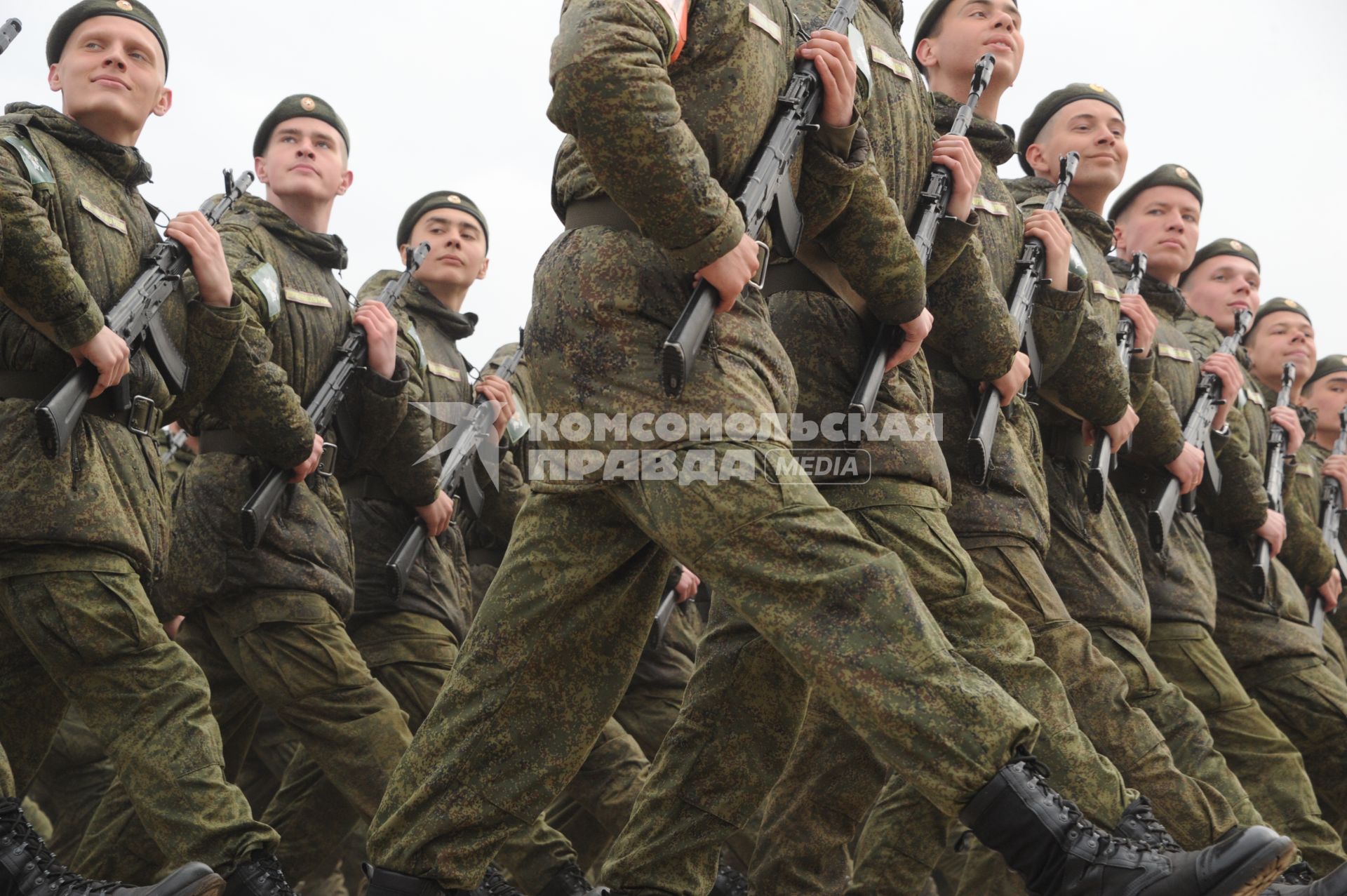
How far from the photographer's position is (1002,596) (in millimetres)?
4617

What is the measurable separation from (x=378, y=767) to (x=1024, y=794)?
9.26 feet

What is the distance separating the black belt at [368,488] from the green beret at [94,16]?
1.83m

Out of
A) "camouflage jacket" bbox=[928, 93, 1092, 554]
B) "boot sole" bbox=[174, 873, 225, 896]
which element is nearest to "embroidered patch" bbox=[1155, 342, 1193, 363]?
"camouflage jacket" bbox=[928, 93, 1092, 554]

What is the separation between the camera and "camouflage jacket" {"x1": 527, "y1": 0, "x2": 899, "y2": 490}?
118 inches

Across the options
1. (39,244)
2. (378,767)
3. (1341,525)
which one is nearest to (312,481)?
(378,767)

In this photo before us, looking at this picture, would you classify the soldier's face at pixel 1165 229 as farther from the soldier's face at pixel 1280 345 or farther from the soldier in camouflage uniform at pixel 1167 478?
the soldier's face at pixel 1280 345

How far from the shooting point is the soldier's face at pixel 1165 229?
7.20m

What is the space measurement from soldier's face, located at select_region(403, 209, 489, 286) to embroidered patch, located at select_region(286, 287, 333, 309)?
1264 millimetres

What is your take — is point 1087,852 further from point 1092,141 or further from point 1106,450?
point 1092,141

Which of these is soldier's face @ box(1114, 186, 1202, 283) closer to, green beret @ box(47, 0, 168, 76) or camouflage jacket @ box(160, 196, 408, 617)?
camouflage jacket @ box(160, 196, 408, 617)

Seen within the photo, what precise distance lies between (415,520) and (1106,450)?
8.74 feet

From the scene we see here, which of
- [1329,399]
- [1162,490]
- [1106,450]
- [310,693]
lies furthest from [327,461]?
[1329,399]

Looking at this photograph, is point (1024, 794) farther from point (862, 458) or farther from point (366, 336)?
point (366, 336)

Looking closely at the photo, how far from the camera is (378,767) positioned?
5094mm
